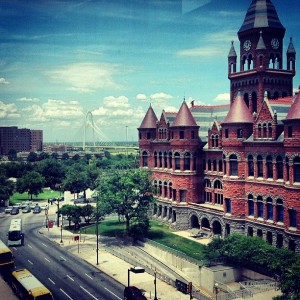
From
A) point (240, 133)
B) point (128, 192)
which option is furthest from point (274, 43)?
point (128, 192)

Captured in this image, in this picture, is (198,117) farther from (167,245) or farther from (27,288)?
(27,288)

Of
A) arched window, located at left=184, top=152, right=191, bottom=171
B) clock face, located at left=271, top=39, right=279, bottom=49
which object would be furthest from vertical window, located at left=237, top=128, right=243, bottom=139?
clock face, located at left=271, top=39, right=279, bottom=49

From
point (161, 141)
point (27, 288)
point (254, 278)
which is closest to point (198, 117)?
point (161, 141)

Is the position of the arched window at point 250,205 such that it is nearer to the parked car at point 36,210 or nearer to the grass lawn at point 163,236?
the grass lawn at point 163,236

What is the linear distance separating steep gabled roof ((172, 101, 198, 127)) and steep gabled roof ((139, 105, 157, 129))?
408 inches

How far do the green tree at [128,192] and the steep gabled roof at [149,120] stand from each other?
651 inches

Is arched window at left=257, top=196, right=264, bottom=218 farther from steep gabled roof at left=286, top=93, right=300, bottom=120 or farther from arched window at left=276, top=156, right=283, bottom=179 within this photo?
steep gabled roof at left=286, top=93, right=300, bottom=120

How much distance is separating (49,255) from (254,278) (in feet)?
97.8

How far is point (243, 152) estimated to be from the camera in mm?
60156

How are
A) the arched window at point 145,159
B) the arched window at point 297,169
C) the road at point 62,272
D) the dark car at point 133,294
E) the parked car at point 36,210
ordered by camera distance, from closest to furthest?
the dark car at point 133,294 < the road at point 62,272 < the arched window at point 297,169 < the arched window at point 145,159 < the parked car at point 36,210

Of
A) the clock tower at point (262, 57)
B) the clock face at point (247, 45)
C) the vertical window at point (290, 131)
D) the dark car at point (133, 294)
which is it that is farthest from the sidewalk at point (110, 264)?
the clock face at point (247, 45)

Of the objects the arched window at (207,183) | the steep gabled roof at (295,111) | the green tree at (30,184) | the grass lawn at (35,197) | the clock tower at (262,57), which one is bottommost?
the grass lawn at (35,197)

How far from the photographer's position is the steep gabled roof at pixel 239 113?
60531 mm

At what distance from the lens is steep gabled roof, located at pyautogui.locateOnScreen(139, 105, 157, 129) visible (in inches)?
3282
